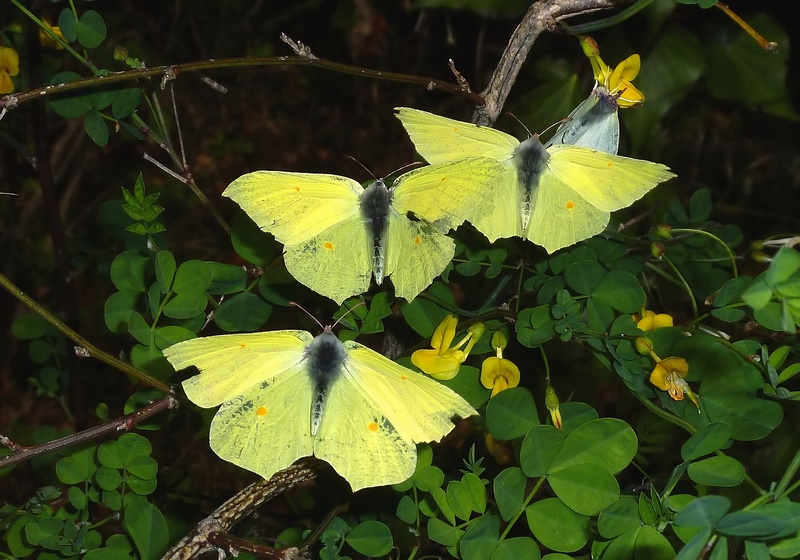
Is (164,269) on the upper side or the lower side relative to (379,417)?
upper

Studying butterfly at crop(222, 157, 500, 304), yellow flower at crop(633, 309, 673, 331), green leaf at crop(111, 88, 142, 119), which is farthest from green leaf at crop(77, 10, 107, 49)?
yellow flower at crop(633, 309, 673, 331)

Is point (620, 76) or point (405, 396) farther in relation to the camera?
point (620, 76)

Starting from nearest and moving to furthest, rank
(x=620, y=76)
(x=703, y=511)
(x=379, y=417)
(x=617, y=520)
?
(x=703, y=511)
(x=617, y=520)
(x=379, y=417)
(x=620, y=76)

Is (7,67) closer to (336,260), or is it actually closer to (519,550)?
(336,260)

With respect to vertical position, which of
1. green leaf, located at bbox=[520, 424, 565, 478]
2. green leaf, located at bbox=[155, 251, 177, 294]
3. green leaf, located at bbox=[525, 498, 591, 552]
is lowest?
green leaf, located at bbox=[525, 498, 591, 552]

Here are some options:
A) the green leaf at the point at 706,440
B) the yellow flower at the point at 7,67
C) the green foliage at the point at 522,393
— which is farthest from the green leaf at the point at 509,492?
the yellow flower at the point at 7,67

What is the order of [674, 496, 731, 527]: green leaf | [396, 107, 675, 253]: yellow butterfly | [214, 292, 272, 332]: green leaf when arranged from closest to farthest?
1. [674, 496, 731, 527]: green leaf
2. [396, 107, 675, 253]: yellow butterfly
3. [214, 292, 272, 332]: green leaf

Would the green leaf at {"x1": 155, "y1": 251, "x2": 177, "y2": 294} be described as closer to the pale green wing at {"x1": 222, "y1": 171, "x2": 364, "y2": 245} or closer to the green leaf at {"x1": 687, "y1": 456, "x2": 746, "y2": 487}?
the pale green wing at {"x1": 222, "y1": 171, "x2": 364, "y2": 245}

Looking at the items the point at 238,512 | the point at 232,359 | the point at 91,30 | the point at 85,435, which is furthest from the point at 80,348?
the point at 91,30
